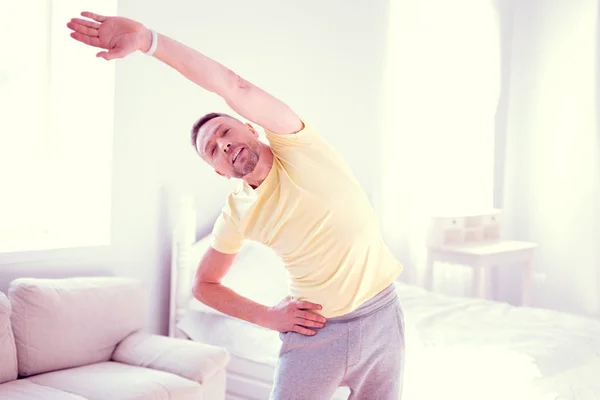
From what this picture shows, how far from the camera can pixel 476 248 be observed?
163 inches

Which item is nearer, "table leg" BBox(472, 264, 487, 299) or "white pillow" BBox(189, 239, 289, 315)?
"white pillow" BBox(189, 239, 289, 315)

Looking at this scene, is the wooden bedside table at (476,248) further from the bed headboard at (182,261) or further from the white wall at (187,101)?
the bed headboard at (182,261)

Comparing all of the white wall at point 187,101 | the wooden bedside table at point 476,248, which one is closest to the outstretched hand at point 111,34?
the white wall at point 187,101

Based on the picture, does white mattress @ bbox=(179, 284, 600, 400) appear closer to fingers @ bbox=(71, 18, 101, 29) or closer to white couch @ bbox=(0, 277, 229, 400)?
white couch @ bbox=(0, 277, 229, 400)

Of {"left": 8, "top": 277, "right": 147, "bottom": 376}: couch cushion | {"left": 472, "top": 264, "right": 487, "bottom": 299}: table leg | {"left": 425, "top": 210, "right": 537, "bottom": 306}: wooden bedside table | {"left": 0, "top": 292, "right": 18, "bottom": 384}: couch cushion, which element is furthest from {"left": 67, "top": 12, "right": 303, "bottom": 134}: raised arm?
{"left": 472, "top": 264, "right": 487, "bottom": 299}: table leg

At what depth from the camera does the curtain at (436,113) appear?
4.42m

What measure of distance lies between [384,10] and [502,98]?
0.95 metres

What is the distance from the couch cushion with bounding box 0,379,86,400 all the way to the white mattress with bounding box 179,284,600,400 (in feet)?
2.65

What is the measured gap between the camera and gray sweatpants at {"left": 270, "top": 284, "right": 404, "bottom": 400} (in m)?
1.55

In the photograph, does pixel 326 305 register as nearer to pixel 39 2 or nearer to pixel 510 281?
pixel 39 2

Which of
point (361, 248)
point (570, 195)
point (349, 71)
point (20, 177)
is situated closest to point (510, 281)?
point (570, 195)

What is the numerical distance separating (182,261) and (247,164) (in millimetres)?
1819

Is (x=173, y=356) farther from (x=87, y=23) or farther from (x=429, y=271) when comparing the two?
(x=429, y=271)

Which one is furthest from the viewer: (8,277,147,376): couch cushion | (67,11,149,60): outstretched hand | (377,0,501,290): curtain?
(377,0,501,290): curtain
